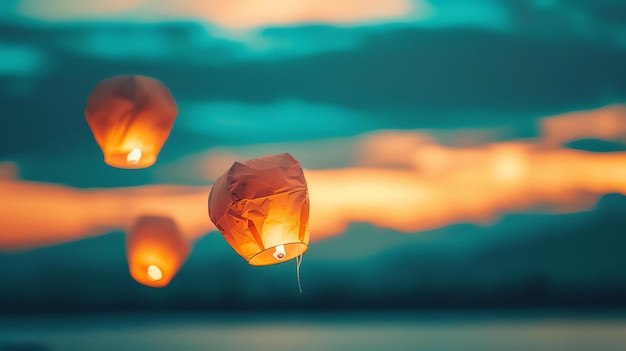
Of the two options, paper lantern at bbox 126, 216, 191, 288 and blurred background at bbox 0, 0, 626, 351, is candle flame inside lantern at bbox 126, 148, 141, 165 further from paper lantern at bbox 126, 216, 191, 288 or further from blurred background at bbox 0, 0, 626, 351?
blurred background at bbox 0, 0, 626, 351

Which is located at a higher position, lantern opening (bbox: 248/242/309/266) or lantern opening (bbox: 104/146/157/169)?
lantern opening (bbox: 104/146/157/169)

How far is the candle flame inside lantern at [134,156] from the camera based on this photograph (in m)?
3.29

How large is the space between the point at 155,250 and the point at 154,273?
8.4 inches

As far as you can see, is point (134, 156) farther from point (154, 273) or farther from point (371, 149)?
point (371, 149)

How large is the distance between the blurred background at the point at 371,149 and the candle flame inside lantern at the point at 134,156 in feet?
5.39

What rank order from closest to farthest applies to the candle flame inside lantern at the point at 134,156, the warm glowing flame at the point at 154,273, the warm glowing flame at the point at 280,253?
the warm glowing flame at the point at 280,253 < the candle flame inside lantern at the point at 134,156 < the warm glowing flame at the point at 154,273

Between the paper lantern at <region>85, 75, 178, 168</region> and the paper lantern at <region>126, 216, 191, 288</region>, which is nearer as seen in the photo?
the paper lantern at <region>85, 75, 178, 168</region>

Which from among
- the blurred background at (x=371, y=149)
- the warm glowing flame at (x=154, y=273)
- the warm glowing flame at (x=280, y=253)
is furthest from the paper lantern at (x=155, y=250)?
the warm glowing flame at (x=280, y=253)

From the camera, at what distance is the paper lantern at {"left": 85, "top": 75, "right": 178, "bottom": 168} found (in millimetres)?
3137

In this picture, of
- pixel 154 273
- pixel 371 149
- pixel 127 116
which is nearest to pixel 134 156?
pixel 127 116

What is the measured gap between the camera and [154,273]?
4.29 m

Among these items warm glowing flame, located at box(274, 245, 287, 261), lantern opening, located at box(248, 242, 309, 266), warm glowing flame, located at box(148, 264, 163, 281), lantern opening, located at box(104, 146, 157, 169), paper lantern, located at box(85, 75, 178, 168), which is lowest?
warm glowing flame, located at box(274, 245, 287, 261)

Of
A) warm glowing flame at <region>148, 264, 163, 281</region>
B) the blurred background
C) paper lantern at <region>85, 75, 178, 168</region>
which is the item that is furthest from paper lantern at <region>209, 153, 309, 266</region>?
the blurred background

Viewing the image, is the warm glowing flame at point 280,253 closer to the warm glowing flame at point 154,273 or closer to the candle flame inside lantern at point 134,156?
the candle flame inside lantern at point 134,156
